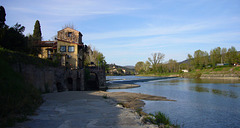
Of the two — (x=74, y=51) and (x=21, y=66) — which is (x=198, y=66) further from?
(x=21, y=66)

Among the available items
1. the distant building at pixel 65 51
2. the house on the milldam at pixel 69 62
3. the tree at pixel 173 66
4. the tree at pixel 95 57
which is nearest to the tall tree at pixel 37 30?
the house on the milldam at pixel 69 62

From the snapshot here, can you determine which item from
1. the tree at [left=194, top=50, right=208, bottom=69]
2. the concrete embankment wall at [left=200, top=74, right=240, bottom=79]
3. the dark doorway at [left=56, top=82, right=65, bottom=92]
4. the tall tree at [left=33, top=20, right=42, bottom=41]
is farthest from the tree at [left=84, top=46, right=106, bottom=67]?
the tree at [left=194, top=50, right=208, bottom=69]

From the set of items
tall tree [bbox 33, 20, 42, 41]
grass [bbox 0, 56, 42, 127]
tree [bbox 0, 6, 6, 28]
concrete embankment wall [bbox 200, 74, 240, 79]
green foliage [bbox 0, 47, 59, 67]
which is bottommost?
concrete embankment wall [bbox 200, 74, 240, 79]

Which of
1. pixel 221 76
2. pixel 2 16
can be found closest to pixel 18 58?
pixel 2 16

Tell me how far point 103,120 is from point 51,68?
2161 cm

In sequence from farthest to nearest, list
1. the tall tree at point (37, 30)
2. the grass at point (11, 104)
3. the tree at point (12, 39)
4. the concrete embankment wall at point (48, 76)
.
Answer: the tall tree at point (37, 30)
the tree at point (12, 39)
the concrete embankment wall at point (48, 76)
the grass at point (11, 104)

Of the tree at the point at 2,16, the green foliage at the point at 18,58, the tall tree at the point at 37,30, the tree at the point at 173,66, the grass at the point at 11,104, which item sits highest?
the tall tree at the point at 37,30

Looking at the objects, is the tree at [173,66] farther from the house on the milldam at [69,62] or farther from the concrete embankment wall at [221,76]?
the house on the milldam at [69,62]

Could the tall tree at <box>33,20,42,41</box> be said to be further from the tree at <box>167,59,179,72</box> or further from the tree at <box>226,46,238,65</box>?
the tree at <box>167,59,179,72</box>

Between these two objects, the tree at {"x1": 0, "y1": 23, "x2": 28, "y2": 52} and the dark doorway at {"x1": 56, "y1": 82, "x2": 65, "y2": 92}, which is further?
the dark doorway at {"x1": 56, "y1": 82, "x2": 65, "y2": 92}

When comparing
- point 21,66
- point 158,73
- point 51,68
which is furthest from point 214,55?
point 21,66

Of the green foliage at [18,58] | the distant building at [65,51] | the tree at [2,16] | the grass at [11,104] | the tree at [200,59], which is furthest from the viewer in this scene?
the tree at [200,59]

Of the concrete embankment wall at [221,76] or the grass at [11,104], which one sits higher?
the grass at [11,104]

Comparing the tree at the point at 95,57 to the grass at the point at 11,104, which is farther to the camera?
the tree at the point at 95,57
